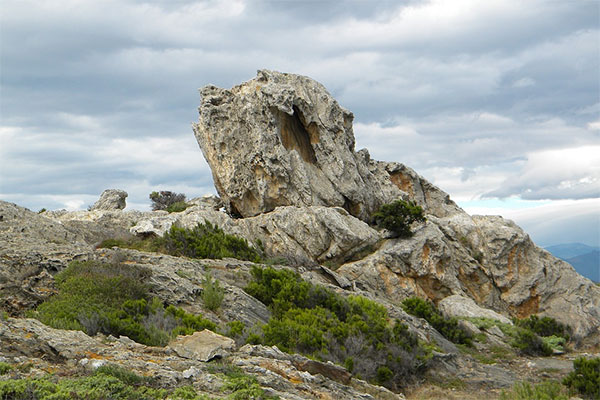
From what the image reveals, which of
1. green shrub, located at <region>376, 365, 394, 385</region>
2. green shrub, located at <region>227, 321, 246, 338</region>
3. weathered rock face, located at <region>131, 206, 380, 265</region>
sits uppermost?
weathered rock face, located at <region>131, 206, 380, 265</region>

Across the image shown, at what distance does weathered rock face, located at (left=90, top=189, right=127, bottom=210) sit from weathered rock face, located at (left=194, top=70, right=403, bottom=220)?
42.6 ft

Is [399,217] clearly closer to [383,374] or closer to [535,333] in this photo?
[535,333]

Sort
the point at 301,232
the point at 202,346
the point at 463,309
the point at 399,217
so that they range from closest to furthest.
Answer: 1. the point at 202,346
2. the point at 463,309
3. the point at 301,232
4. the point at 399,217

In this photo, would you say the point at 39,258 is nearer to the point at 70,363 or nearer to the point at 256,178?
the point at 70,363

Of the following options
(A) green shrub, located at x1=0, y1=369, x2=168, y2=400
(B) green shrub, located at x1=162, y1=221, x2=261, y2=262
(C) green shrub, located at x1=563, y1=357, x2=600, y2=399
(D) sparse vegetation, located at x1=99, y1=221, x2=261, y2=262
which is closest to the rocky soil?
(A) green shrub, located at x1=0, y1=369, x2=168, y2=400

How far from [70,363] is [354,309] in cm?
1049

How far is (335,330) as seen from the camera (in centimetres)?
1418

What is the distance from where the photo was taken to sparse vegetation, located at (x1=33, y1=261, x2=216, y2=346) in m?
10.8

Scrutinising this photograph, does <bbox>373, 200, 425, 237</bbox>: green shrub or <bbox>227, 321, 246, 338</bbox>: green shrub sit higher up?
<bbox>373, 200, 425, 237</bbox>: green shrub

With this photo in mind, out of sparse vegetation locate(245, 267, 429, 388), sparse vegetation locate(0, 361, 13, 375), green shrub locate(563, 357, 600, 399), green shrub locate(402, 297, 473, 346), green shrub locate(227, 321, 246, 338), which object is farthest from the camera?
green shrub locate(402, 297, 473, 346)

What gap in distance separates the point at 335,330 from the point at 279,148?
1952 centimetres

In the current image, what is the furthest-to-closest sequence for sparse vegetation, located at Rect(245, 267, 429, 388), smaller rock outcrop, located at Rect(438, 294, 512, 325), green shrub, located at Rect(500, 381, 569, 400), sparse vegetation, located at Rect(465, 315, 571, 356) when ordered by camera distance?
smaller rock outcrop, located at Rect(438, 294, 512, 325), sparse vegetation, located at Rect(465, 315, 571, 356), sparse vegetation, located at Rect(245, 267, 429, 388), green shrub, located at Rect(500, 381, 569, 400)

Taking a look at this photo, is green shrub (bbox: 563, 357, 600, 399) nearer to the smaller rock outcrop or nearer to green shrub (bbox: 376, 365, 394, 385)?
green shrub (bbox: 376, 365, 394, 385)

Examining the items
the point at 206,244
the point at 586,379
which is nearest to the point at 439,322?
the point at 586,379
